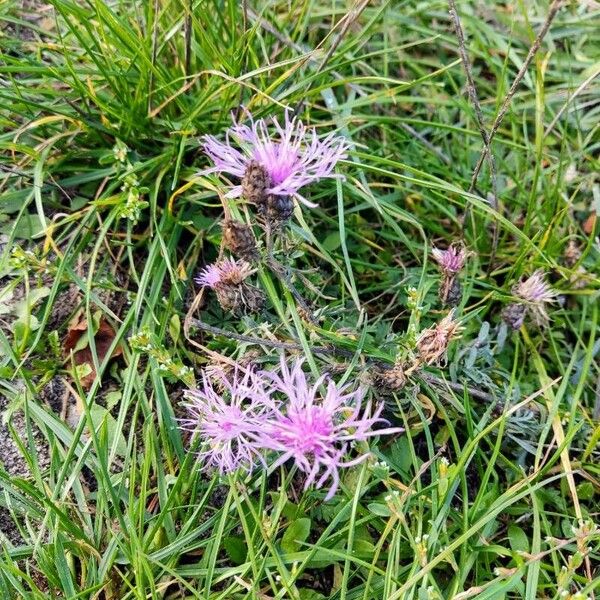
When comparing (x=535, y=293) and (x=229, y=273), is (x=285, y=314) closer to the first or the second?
(x=229, y=273)

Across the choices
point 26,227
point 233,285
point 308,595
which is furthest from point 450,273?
point 26,227

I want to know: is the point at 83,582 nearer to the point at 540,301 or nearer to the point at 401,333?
the point at 401,333

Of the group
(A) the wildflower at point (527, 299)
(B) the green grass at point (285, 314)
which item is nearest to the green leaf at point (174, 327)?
(B) the green grass at point (285, 314)

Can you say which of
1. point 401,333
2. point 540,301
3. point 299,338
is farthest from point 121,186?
point 540,301

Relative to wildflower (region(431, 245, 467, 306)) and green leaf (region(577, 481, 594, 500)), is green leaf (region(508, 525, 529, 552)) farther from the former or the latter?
wildflower (region(431, 245, 467, 306))

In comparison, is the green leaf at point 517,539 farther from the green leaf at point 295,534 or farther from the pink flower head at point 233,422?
the pink flower head at point 233,422

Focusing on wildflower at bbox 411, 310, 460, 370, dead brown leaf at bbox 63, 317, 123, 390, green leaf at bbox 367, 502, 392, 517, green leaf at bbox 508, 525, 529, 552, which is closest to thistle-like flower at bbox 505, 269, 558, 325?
wildflower at bbox 411, 310, 460, 370
